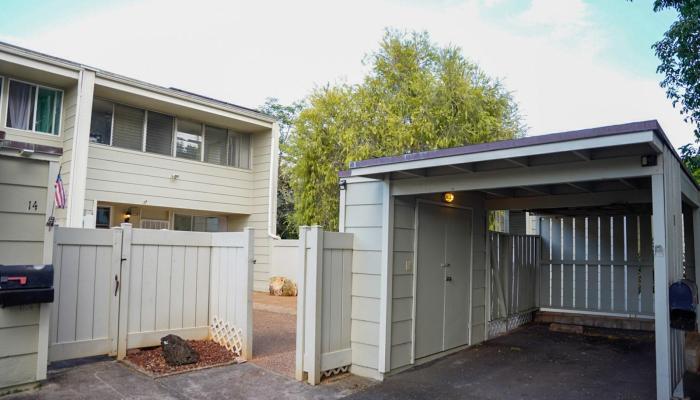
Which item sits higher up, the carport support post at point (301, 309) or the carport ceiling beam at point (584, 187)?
the carport ceiling beam at point (584, 187)

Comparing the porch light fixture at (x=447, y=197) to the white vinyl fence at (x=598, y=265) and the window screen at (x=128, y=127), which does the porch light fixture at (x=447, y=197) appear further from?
the window screen at (x=128, y=127)

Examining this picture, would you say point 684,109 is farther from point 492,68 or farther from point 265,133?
point 265,133

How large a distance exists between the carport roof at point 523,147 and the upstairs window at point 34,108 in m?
8.28

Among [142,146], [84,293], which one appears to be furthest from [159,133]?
[84,293]

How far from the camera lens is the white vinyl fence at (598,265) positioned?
877 centimetres

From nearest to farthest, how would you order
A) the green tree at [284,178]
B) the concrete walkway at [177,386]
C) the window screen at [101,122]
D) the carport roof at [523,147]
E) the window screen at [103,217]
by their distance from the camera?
1. the carport roof at [523,147]
2. the concrete walkway at [177,386]
3. the window screen at [101,122]
4. the window screen at [103,217]
5. the green tree at [284,178]

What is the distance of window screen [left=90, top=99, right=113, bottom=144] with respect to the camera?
1078 centimetres

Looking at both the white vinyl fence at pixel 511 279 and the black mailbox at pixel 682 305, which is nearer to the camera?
the black mailbox at pixel 682 305

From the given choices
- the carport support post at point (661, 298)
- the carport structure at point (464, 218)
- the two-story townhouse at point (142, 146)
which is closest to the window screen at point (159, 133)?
the two-story townhouse at point (142, 146)

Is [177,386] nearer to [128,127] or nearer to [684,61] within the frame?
[128,127]

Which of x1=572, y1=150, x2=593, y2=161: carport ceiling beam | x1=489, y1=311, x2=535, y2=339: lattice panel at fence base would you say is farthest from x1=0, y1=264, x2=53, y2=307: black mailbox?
x1=489, y1=311, x2=535, y2=339: lattice panel at fence base

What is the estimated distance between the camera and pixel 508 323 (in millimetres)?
8203

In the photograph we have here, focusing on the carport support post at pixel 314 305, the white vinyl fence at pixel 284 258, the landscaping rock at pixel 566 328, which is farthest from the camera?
the white vinyl fence at pixel 284 258

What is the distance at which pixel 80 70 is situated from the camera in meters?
9.79
